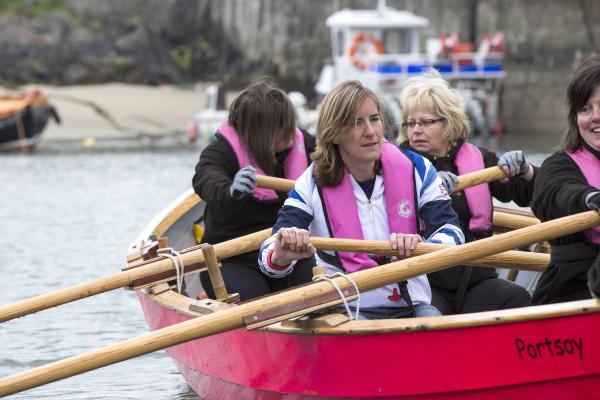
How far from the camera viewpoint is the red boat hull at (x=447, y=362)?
4.39 metres

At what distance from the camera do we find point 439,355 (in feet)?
14.7

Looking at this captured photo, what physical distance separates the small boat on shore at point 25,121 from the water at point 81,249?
0.64 metres

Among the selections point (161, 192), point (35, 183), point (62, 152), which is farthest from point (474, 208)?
point (62, 152)

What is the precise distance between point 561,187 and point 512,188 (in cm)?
136

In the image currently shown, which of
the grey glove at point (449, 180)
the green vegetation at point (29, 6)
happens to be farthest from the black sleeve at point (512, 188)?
the green vegetation at point (29, 6)

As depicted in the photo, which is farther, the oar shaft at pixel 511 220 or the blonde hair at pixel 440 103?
the oar shaft at pixel 511 220

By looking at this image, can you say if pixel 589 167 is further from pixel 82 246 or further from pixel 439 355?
pixel 82 246

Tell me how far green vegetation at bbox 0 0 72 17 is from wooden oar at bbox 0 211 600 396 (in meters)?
31.9

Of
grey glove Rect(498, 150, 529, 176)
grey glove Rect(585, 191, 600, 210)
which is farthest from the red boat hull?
grey glove Rect(498, 150, 529, 176)

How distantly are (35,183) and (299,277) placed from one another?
15367mm

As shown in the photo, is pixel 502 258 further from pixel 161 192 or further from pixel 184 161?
pixel 184 161

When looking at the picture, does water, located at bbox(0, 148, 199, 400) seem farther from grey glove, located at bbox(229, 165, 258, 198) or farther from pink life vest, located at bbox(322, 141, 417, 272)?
pink life vest, located at bbox(322, 141, 417, 272)

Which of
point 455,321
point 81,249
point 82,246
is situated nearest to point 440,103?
point 455,321

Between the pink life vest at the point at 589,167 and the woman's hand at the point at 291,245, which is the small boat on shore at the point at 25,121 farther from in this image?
the pink life vest at the point at 589,167
